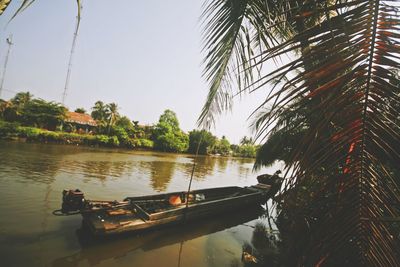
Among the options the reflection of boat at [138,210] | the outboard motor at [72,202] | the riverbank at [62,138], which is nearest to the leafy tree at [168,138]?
the riverbank at [62,138]

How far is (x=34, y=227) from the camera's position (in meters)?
6.64

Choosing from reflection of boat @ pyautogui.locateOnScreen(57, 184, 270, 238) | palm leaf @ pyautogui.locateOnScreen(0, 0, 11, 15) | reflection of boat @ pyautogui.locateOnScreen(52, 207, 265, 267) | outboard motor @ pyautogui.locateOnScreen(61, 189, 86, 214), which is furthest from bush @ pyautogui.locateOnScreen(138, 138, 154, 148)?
palm leaf @ pyautogui.locateOnScreen(0, 0, 11, 15)

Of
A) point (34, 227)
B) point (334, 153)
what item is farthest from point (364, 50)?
point (34, 227)

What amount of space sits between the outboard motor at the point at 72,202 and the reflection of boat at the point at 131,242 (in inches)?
36.6

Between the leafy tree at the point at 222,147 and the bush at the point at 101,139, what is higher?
the leafy tree at the point at 222,147

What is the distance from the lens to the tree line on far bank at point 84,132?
94.8ft

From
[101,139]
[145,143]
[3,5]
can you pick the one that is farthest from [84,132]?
[3,5]

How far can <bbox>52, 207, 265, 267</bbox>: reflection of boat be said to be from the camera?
5609mm

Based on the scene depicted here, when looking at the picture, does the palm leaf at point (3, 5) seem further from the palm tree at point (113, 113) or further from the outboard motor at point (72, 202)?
the palm tree at point (113, 113)

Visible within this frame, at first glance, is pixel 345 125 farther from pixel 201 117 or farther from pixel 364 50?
pixel 201 117

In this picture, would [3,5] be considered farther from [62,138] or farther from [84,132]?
[84,132]

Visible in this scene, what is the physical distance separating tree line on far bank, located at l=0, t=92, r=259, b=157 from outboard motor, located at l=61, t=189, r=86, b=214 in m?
14.1

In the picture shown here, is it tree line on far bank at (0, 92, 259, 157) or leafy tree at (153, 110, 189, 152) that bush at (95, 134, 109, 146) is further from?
leafy tree at (153, 110, 189, 152)

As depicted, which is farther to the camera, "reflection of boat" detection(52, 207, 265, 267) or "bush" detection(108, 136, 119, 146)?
"bush" detection(108, 136, 119, 146)
